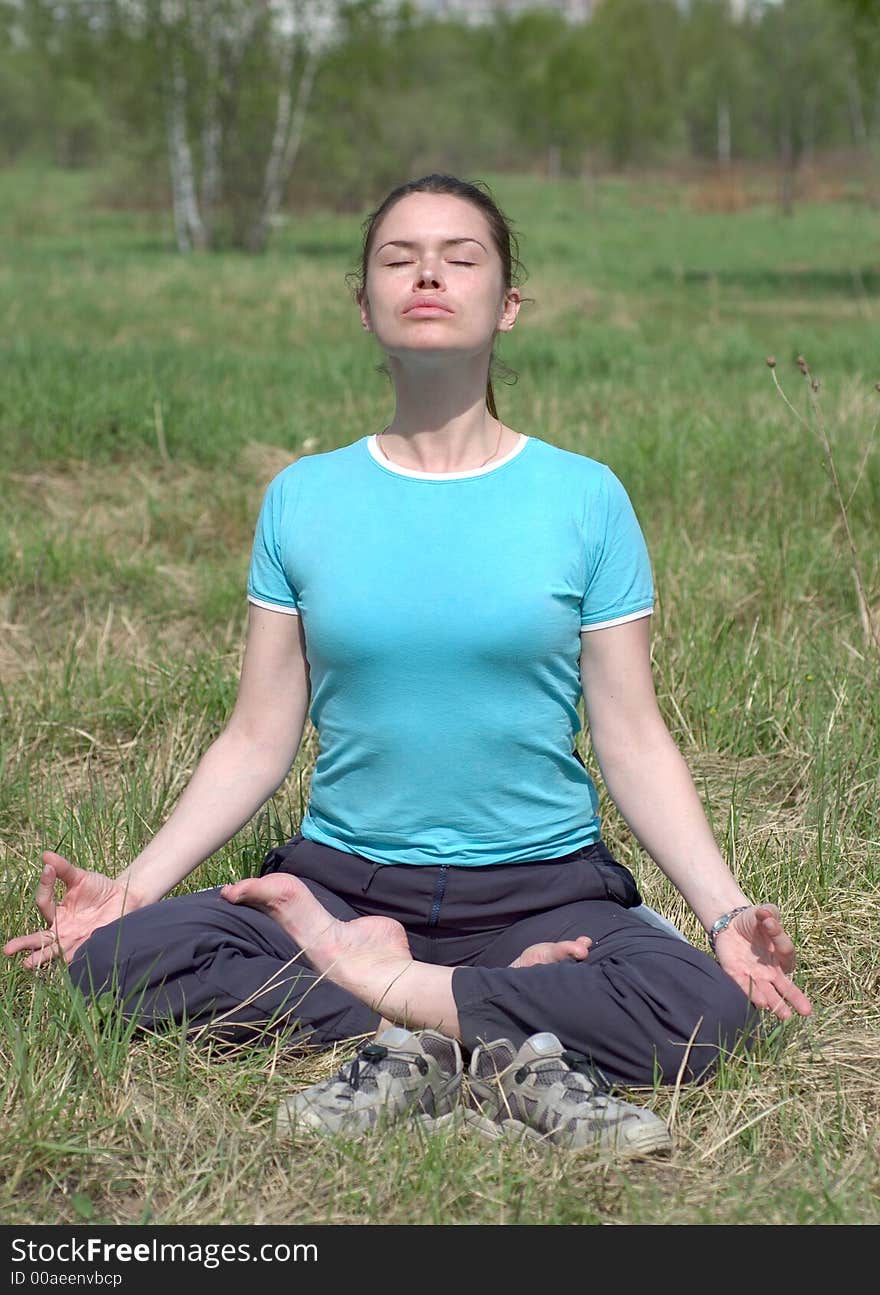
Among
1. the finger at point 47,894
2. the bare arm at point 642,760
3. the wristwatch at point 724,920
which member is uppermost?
the bare arm at point 642,760

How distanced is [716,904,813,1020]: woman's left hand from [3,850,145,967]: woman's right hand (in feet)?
3.16

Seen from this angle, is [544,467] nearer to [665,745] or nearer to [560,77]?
[665,745]

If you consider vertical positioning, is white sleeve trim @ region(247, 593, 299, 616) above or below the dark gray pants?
above

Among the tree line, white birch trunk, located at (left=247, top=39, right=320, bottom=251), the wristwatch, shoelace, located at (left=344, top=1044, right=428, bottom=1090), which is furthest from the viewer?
white birch trunk, located at (left=247, top=39, right=320, bottom=251)

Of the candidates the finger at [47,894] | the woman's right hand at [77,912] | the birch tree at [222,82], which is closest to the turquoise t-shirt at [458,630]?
the woman's right hand at [77,912]

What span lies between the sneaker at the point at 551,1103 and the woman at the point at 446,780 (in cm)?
2

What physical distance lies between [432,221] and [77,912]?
130 centimetres

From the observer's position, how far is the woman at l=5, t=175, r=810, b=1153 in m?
2.25

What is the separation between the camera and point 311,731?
356 centimetres

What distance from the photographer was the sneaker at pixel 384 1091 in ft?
6.87

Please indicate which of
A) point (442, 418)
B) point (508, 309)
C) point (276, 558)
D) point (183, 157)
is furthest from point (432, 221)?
point (183, 157)

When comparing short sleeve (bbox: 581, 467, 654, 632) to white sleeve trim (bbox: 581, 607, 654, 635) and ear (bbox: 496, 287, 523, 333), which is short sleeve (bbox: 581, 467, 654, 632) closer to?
white sleeve trim (bbox: 581, 607, 654, 635)

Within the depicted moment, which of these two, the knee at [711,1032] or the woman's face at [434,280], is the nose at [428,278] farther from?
the knee at [711,1032]

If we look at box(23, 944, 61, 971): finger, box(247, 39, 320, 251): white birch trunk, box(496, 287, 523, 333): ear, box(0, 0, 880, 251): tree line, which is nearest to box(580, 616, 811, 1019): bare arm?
box(496, 287, 523, 333): ear
